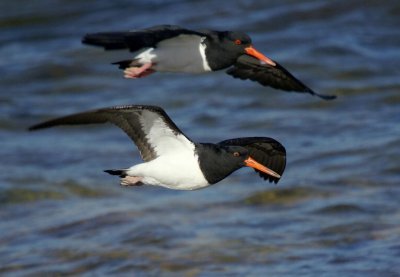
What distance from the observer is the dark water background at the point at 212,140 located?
35.9 feet

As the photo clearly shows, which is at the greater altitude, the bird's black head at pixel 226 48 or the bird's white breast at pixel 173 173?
the bird's black head at pixel 226 48

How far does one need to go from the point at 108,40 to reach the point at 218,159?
Answer: 121cm

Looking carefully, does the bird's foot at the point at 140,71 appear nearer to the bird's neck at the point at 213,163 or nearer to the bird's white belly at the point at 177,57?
the bird's white belly at the point at 177,57

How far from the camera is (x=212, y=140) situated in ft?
47.2

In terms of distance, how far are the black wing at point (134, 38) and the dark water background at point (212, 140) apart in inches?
117

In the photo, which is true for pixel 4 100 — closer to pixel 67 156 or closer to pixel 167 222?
pixel 67 156

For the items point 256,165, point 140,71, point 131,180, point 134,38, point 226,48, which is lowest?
point 131,180

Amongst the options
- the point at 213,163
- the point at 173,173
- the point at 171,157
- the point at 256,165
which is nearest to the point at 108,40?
the point at 171,157

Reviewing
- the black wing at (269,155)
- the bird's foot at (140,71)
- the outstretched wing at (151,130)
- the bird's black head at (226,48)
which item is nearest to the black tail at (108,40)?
the outstretched wing at (151,130)

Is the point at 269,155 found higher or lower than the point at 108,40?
lower

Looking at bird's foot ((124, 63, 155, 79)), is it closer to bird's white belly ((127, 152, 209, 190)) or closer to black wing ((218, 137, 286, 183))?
black wing ((218, 137, 286, 183))

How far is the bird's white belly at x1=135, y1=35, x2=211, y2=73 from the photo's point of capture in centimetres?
902

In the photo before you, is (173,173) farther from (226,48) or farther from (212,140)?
(212,140)

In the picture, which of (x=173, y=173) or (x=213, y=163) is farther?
(x=213, y=163)
